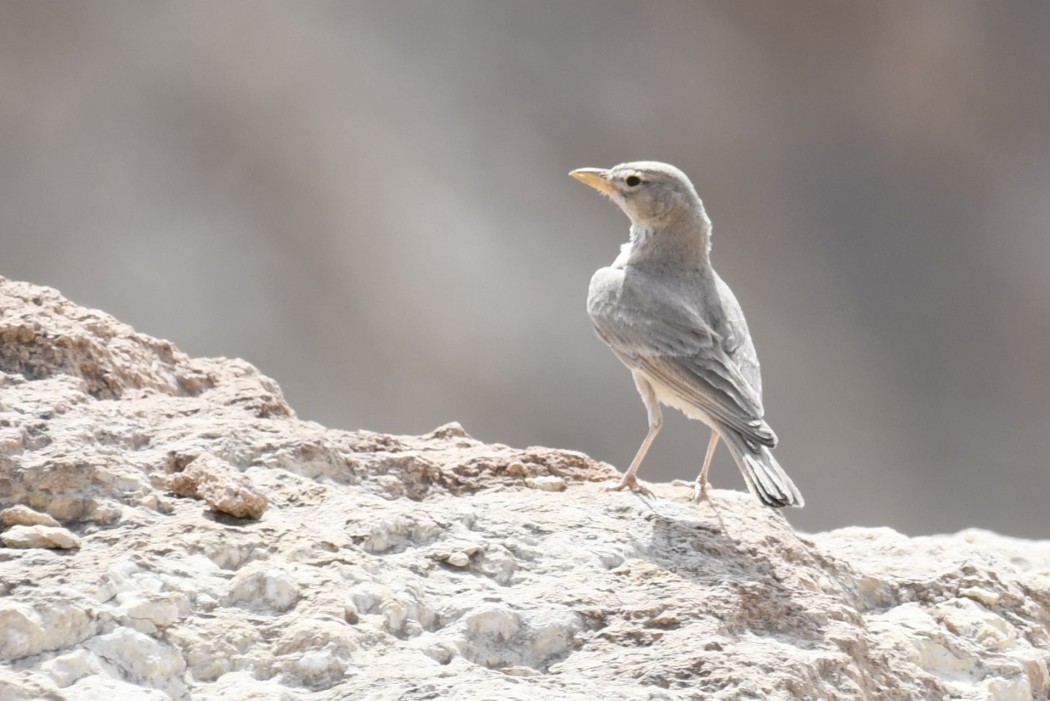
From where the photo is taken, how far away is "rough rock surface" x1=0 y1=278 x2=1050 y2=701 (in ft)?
7.43

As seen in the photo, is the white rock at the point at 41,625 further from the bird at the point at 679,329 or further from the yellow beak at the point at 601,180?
the yellow beak at the point at 601,180

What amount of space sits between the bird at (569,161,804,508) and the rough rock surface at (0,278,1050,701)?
0.50 feet

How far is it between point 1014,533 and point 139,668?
11.1m

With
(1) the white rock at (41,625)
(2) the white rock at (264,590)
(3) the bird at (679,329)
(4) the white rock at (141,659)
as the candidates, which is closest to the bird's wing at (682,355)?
(3) the bird at (679,329)

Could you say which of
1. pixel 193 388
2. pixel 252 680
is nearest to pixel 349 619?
pixel 252 680

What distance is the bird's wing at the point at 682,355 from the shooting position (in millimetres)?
3787

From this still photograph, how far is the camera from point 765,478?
341cm

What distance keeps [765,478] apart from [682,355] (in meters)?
0.68

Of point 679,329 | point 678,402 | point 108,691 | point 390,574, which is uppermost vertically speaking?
point 679,329

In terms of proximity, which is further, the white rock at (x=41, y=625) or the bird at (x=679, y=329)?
the bird at (x=679, y=329)

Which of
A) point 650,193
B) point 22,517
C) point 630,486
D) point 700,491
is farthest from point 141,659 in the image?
point 650,193

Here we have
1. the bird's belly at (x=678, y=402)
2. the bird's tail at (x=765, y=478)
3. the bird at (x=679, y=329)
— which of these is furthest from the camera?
the bird's belly at (x=678, y=402)

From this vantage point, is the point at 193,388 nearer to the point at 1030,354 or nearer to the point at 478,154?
the point at 478,154

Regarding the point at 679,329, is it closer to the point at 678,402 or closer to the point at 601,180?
the point at 678,402
